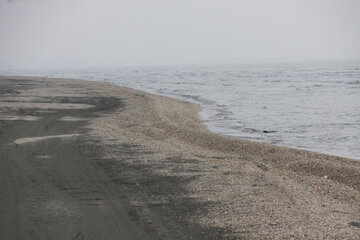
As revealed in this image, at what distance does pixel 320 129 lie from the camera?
14961 millimetres

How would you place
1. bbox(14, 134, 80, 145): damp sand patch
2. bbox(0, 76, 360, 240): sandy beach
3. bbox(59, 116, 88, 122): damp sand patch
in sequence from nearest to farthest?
bbox(0, 76, 360, 240): sandy beach, bbox(14, 134, 80, 145): damp sand patch, bbox(59, 116, 88, 122): damp sand patch

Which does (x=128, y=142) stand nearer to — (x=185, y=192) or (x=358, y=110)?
(x=185, y=192)

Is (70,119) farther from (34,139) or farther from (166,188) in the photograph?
(166,188)

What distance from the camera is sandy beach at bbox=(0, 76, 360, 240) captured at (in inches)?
191

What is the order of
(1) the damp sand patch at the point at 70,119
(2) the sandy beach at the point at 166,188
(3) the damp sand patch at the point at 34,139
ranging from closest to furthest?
1. (2) the sandy beach at the point at 166,188
2. (3) the damp sand patch at the point at 34,139
3. (1) the damp sand patch at the point at 70,119

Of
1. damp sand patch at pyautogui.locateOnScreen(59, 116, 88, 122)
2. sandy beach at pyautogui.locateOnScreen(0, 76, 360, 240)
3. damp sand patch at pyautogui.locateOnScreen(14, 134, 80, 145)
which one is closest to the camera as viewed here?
sandy beach at pyautogui.locateOnScreen(0, 76, 360, 240)

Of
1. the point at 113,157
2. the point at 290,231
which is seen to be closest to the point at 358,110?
the point at 113,157

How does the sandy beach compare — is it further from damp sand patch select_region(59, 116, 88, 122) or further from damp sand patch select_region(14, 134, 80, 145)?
damp sand patch select_region(59, 116, 88, 122)

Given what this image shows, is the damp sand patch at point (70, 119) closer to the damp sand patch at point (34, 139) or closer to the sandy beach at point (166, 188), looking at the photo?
the sandy beach at point (166, 188)

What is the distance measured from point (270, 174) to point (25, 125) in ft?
30.3

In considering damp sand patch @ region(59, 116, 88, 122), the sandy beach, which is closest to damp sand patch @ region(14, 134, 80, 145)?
the sandy beach

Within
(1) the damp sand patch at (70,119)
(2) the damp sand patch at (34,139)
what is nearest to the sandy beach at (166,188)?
(2) the damp sand patch at (34,139)

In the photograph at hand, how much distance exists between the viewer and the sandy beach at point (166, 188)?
4.84m

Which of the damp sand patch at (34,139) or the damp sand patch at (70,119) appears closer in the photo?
the damp sand patch at (34,139)
